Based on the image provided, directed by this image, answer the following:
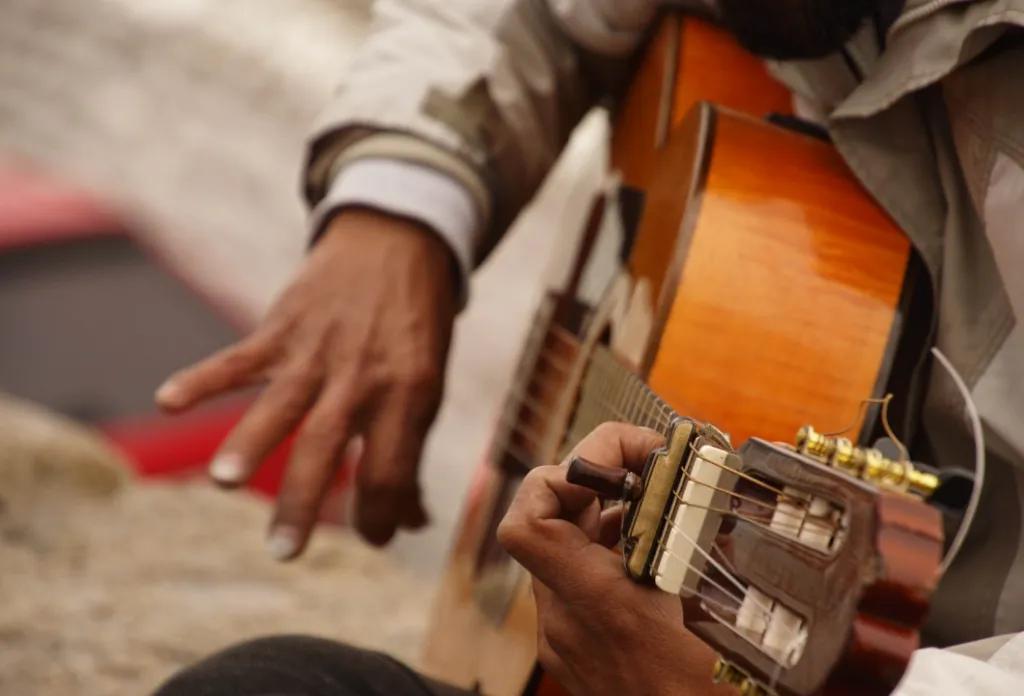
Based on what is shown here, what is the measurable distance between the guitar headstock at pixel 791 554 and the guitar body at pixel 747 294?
0.43 ft

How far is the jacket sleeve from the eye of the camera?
96 cm

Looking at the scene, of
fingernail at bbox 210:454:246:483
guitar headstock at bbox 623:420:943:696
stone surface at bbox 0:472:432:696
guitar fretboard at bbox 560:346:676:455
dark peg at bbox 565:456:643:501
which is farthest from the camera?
stone surface at bbox 0:472:432:696

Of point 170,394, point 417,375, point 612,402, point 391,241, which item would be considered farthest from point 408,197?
point 612,402

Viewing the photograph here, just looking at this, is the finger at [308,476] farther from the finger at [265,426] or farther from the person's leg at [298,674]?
the person's leg at [298,674]

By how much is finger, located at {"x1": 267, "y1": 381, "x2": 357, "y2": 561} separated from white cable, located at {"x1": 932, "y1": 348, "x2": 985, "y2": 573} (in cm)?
46

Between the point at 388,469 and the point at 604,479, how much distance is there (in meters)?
0.46

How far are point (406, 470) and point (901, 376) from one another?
0.43 meters

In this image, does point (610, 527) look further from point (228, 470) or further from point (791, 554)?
point (228, 470)

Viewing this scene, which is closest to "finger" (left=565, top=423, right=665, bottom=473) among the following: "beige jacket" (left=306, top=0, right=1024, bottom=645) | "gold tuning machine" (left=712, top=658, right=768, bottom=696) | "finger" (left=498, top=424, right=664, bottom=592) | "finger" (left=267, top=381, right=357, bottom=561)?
"finger" (left=498, top=424, right=664, bottom=592)

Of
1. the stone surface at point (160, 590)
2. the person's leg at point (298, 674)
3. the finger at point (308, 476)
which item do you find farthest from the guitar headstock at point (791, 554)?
the stone surface at point (160, 590)

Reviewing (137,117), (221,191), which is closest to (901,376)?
Result: (221,191)

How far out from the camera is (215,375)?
0.87m

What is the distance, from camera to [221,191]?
2377 mm

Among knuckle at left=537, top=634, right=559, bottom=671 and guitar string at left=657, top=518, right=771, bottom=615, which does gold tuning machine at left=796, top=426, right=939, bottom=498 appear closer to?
guitar string at left=657, top=518, right=771, bottom=615
